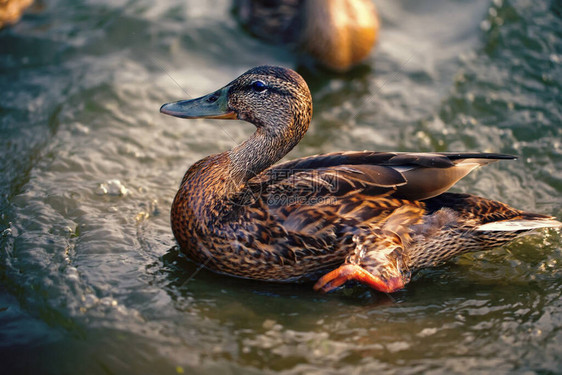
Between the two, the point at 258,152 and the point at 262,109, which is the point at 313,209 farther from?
the point at 262,109

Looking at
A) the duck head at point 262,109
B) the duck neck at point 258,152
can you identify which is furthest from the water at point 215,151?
the duck head at point 262,109

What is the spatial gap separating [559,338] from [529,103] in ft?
11.1

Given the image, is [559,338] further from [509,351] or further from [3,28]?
[3,28]

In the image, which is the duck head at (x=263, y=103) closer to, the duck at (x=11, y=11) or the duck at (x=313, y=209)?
the duck at (x=313, y=209)

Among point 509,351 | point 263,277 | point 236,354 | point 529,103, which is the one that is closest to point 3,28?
point 263,277

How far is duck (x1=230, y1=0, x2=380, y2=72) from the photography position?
687 cm

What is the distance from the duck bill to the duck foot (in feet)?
4.44

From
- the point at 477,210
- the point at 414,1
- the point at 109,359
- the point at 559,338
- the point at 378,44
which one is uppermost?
the point at 414,1

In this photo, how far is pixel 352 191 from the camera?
3.77m

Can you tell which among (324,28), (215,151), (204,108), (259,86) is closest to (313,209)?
(259,86)

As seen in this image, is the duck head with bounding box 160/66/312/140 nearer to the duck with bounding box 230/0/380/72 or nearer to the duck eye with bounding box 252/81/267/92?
the duck eye with bounding box 252/81/267/92

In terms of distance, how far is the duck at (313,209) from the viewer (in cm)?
369

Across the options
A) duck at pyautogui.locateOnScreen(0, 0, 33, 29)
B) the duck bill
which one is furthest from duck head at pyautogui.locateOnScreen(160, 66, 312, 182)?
duck at pyautogui.locateOnScreen(0, 0, 33, 29)

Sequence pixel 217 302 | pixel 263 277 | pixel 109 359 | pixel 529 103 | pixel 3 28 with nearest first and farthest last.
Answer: pixel 109 359 → pixel 217 302 → pixel 263 277 → pixel 529 103 → pixel 3 28
